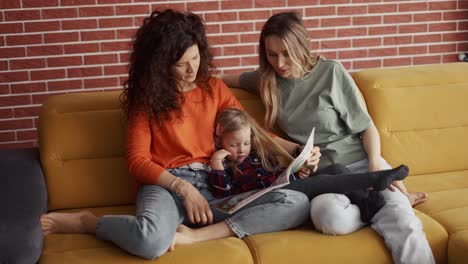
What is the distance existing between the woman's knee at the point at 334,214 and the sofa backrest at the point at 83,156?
2.51 feet

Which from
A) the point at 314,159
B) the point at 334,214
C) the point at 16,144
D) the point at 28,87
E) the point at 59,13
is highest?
the point at 59,13

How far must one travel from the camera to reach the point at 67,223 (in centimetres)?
270

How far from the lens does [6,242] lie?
7.87ft

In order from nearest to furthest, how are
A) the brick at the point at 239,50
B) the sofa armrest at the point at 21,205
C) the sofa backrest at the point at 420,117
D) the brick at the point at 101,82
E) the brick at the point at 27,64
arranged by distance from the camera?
the sofa armrest at the point at 21,205, the sofa backrest at the point at 420,117, the brick at the point at 27,64, the brick at the point at 101,82, the brick at the point at 239,50

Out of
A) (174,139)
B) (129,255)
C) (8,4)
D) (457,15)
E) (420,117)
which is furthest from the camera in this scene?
(457,15)

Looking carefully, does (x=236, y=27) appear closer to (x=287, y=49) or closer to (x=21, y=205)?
(x=287, y=49)

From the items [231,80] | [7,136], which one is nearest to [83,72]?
[7,136]

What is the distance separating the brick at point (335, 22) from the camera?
4586 mm

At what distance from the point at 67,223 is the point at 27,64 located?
1.86 metres

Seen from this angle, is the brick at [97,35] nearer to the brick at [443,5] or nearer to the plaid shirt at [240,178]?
the plaid shirt at [240,178]

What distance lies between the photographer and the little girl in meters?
2.74

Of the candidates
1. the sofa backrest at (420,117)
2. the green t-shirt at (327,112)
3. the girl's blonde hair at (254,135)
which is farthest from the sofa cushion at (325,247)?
the sofa backrest at (420,117)

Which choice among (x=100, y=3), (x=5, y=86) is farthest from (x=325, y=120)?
(x=5, y=86)

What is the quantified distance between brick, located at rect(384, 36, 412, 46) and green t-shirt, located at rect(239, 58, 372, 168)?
5.73ft
